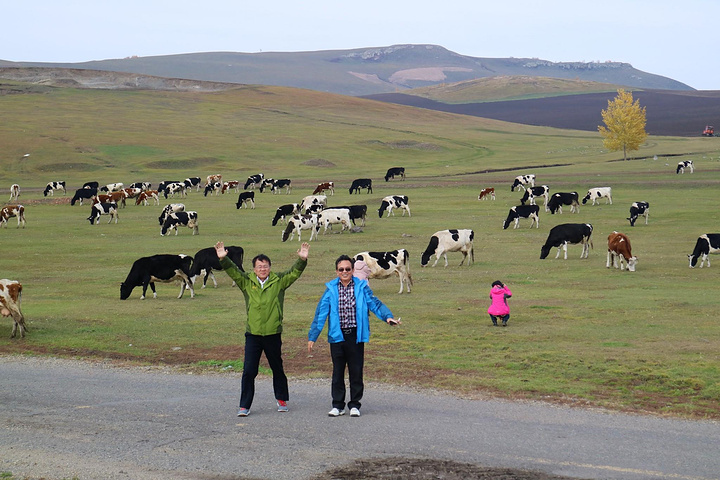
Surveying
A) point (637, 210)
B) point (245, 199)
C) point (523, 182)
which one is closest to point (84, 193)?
point (245, 199)

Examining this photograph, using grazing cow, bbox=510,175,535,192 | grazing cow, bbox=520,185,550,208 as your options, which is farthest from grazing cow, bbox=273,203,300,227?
grazing cow, bbox=510,175,535,192

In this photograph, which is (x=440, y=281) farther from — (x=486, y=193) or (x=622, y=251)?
(x=486, y=193)

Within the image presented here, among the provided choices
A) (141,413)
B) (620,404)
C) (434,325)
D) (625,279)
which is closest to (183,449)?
(141,413)

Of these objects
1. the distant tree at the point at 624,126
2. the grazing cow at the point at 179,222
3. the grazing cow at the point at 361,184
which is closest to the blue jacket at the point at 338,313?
the grazing cow at the point at 179,222

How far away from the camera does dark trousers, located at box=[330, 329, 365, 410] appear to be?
11539 mm

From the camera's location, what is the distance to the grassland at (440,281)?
1457 centimetres

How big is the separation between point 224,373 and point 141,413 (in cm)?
316

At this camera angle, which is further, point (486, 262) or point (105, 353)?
point (486, 262)

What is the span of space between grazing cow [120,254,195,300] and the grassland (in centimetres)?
69

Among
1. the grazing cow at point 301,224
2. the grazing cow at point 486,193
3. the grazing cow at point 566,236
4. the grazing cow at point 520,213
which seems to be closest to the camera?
the grazing cow at point 566,236

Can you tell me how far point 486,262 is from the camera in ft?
104

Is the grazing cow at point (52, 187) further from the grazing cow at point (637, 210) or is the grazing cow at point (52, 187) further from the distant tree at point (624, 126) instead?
the distant tree at point (624, 126)

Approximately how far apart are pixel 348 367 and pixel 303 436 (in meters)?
1.36

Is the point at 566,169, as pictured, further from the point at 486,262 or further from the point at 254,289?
the point at 254,289
